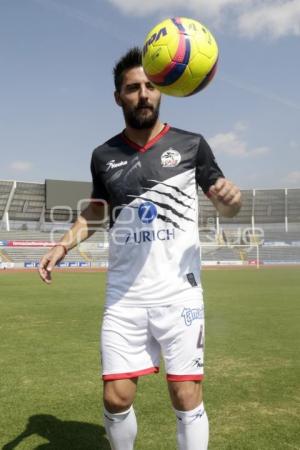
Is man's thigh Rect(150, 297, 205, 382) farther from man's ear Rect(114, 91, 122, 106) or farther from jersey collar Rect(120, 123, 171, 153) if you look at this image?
man's ear Rect(114, 91, 122, 106)

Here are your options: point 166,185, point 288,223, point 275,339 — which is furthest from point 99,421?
point 288,223

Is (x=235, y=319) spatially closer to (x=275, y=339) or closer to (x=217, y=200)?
(x=275, y=339)

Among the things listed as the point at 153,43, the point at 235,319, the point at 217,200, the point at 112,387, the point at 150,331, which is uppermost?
the point at 153,43

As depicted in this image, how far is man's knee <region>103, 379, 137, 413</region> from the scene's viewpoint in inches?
117

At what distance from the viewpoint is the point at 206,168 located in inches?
125

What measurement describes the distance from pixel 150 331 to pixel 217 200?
926 millimetres

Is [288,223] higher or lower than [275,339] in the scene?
higher

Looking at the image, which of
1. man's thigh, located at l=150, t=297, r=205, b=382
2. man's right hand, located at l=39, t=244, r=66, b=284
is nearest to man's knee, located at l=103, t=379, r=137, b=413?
man's thigh, located at l=150, t=297, r=205, b=382

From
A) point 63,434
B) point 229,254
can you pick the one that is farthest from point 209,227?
point 63,434

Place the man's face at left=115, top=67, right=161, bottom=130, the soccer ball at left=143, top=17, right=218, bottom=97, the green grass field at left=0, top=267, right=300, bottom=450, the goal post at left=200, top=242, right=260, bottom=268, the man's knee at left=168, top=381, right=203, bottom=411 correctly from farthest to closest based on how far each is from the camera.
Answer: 1. the goal post at left=200, top=242, right=260, bottom=268
2. the green grass field at left=0, top=267, right=300, bottom=450
3. the man's face at left=115, top=67, right=161, bottom=130
4. the soccer ball at left=143, top=17, right=218, bottom=97
5. the man's knee at left=168, top=381, right=203, bottom=411

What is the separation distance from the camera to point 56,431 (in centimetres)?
424

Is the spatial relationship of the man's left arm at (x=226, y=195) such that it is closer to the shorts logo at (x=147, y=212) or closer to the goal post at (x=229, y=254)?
the shorts logo at (x=147, y=212)

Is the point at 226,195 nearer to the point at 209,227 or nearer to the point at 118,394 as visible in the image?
the point at 118,394

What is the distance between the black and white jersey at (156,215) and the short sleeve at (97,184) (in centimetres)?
10
